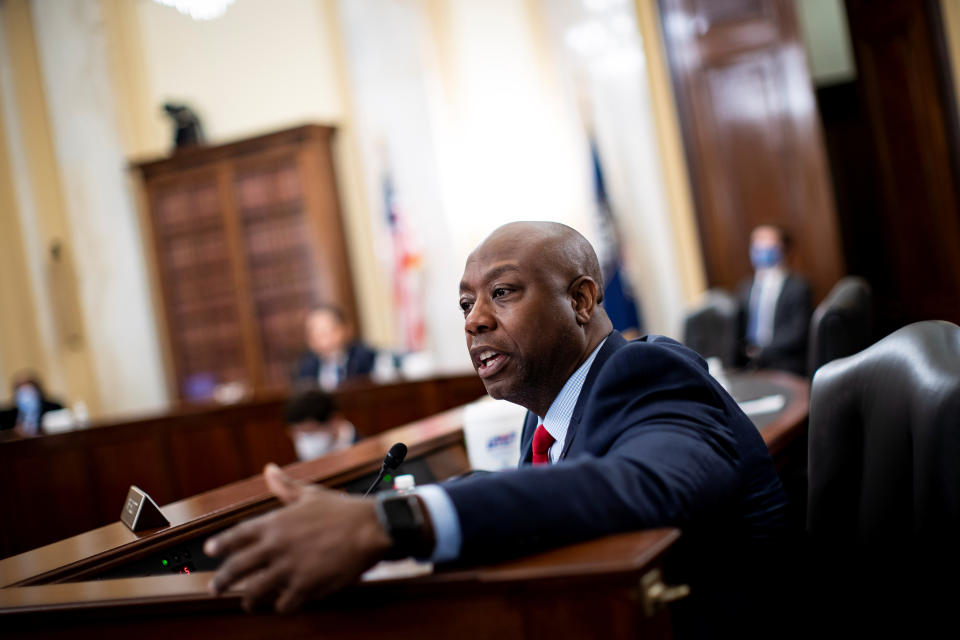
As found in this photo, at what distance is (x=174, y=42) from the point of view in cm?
909

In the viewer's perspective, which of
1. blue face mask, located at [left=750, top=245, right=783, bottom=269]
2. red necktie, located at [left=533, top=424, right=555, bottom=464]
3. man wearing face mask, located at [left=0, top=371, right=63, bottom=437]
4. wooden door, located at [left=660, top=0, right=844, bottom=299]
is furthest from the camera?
man wearing face mask, located at [left=0, top=371, right=63, bottom=437]

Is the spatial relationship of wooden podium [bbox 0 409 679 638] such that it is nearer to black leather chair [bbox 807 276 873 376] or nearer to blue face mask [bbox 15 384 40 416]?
black leather chair [bbox 807 276 873 376]

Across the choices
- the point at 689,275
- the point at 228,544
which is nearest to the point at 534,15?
the point at 689,275

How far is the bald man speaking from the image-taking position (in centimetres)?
100

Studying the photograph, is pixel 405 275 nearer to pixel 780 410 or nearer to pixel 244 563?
pixel 780 410

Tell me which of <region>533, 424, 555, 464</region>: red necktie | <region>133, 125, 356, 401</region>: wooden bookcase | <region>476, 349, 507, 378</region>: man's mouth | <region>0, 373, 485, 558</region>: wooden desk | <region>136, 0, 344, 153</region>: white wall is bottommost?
<region>0, 373, 485, 558</region>: wooden desk

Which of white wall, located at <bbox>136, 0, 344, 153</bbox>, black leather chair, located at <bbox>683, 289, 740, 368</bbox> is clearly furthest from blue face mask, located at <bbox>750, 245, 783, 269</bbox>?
white wall, located at <bbox>136, 0, 344, 153</bbox>

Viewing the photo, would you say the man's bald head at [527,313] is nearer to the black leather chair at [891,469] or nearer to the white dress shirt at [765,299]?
the black leather chair at [891,469]

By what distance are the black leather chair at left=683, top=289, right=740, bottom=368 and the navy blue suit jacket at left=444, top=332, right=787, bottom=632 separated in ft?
12.5

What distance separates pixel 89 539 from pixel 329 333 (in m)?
4.56

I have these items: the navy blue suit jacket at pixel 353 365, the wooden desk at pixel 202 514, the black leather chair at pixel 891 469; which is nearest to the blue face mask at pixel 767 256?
the navy blue suit jacket at pixel 353 365

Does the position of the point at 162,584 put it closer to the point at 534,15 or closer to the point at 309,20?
the point at 534,15

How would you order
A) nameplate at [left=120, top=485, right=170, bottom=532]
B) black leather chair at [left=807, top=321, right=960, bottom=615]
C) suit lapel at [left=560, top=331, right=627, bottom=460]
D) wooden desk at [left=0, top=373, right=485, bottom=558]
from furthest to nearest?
wooden desk at [left=0, top=373, right=485, bottom=558] < nameplate at [left=120, top=485, right=170, bottom=532] < suit lapel at [left=560, top=331, right=627, bottom=460] < black leather chair at [left=807, top=321, right=960, bottom=615]

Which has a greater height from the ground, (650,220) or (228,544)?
(650,220)
